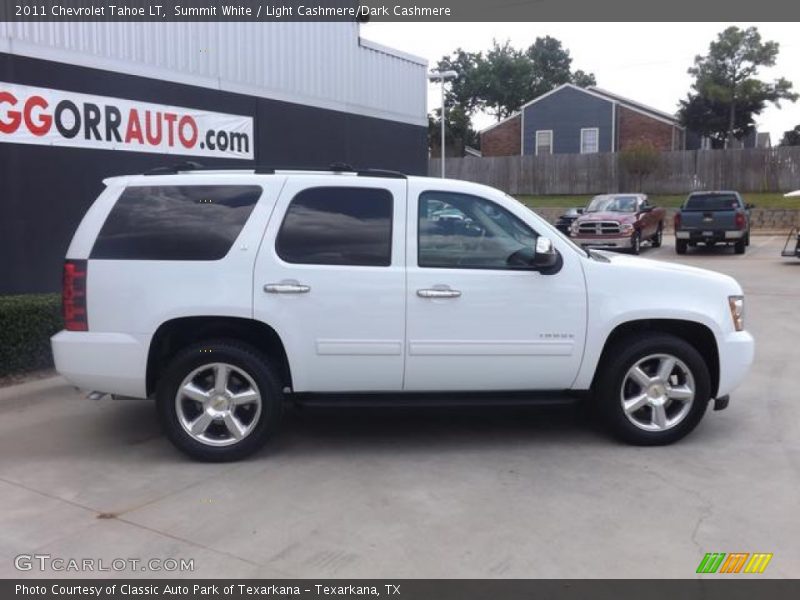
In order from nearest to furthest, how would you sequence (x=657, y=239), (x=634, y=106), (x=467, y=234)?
(x=467, y=234) < (x=657, y=239) < (x=634, y=106)

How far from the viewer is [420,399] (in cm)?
552

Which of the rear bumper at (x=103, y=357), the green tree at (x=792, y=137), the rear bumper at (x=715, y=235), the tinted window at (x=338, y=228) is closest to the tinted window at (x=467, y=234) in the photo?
the tinted window at (x=338, y=228)

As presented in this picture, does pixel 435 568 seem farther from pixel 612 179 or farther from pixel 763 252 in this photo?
pixel 612 179

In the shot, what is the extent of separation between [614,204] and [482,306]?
62.3 ft

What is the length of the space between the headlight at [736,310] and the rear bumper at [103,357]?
13.4 feet

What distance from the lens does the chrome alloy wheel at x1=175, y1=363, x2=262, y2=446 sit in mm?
5352

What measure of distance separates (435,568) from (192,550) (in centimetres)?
126

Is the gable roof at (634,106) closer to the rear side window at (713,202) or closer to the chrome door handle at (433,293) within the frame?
the rear side window at (713,202)

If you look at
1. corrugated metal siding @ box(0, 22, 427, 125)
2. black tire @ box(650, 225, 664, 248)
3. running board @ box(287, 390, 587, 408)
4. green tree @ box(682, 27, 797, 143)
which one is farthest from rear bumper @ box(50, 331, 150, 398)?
green tree @ box(682, 27, 797, 143)

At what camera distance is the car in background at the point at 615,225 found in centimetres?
2159

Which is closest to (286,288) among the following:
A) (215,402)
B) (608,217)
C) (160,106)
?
(215,402)

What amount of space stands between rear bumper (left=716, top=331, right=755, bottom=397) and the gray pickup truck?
17215mm

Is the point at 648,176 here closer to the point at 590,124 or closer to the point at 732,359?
the point at 590,124

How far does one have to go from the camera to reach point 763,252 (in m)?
22.4
